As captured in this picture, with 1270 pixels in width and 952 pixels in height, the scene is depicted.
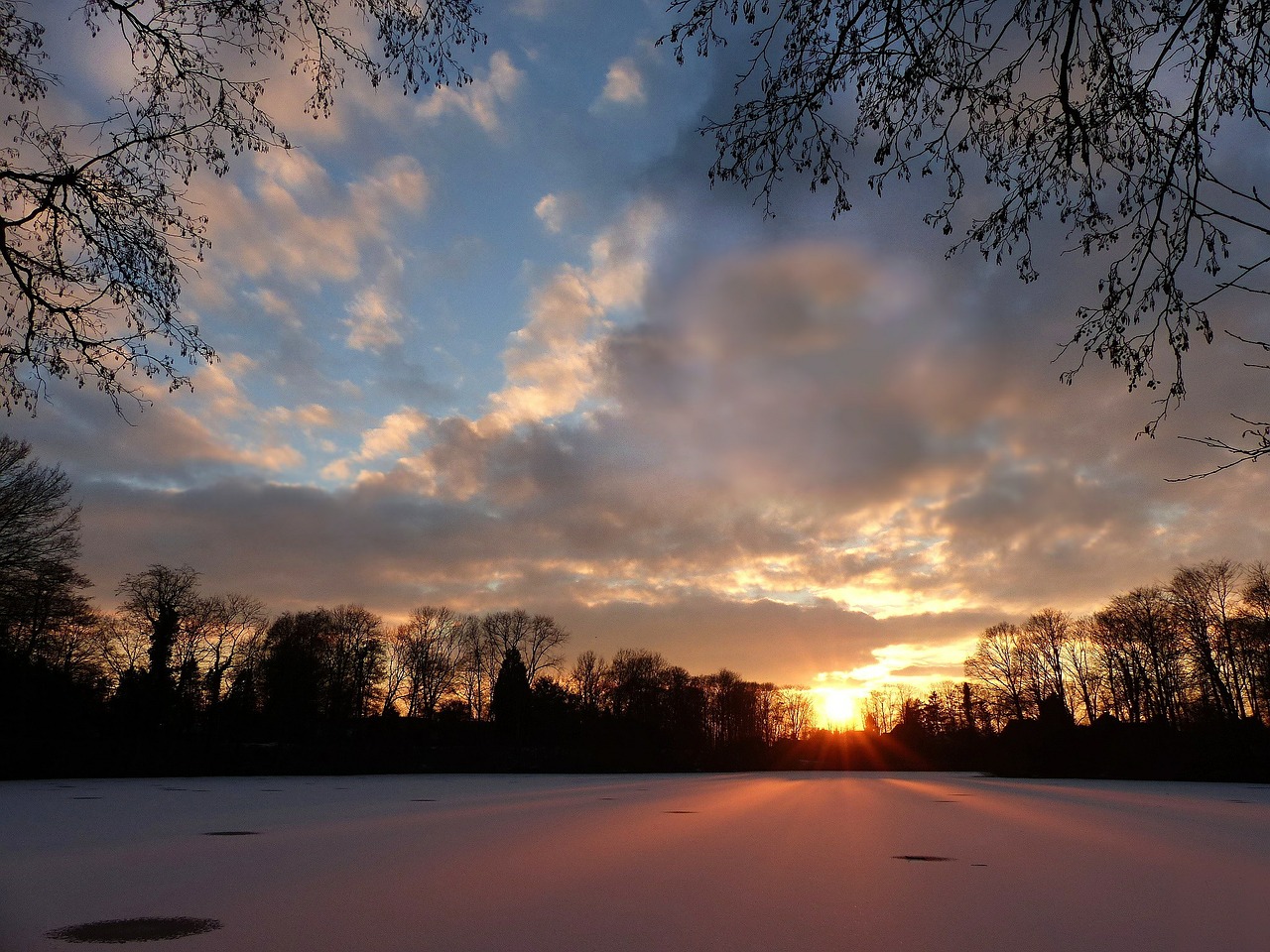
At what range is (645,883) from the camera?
16.5 ft

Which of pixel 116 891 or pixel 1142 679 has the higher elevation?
pixel 1142 679

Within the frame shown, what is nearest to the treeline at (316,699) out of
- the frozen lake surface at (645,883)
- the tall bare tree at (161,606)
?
the tall bare tree at (161,606)

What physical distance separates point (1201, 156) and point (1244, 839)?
749 centimetres

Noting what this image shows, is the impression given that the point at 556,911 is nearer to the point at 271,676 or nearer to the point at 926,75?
the point at 926,75

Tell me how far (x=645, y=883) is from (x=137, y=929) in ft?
9.50

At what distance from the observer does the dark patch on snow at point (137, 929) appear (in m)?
3.47

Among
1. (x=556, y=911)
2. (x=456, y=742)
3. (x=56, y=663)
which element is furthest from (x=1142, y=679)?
(x=56, y=663)

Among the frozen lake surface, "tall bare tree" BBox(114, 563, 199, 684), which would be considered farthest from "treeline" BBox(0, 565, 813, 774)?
the frozen lake surface

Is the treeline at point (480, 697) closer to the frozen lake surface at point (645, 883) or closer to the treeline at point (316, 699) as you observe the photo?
the treeline at point (316, 699)

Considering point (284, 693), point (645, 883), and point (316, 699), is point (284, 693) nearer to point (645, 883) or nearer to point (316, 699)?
point (316, 699)

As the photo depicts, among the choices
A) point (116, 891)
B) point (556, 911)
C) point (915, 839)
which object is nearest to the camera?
point (556, 911)

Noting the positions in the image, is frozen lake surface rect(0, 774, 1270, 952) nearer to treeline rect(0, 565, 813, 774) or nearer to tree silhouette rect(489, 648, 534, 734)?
treeline rect(0, 565, 813, 774)

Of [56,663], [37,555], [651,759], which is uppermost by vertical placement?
[37,555]

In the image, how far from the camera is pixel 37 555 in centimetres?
2352
